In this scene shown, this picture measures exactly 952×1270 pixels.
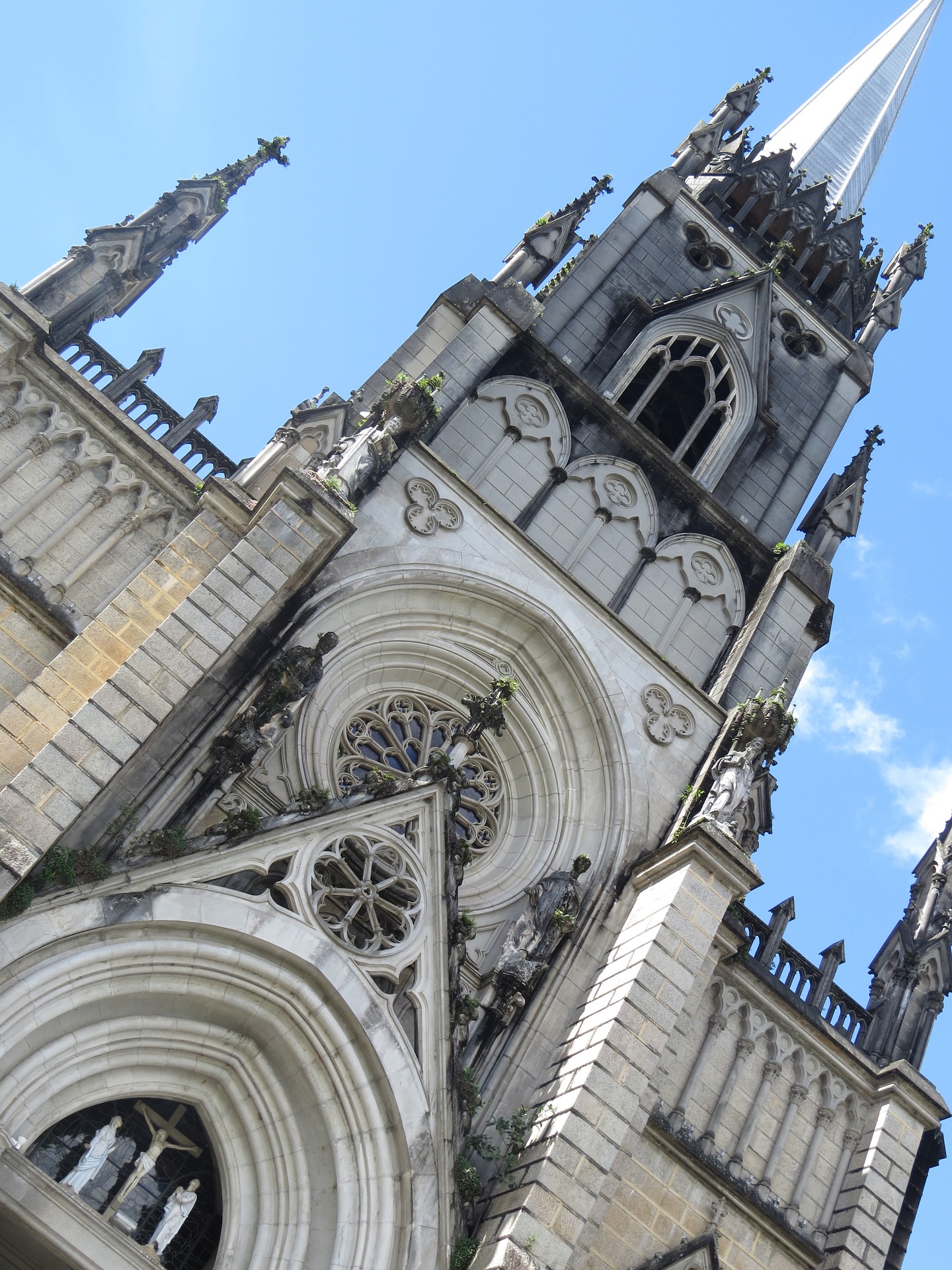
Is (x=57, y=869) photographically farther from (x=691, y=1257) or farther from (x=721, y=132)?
(x=721, y=132)

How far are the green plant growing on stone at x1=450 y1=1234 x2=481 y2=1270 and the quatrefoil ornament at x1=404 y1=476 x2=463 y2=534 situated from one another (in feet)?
27.5

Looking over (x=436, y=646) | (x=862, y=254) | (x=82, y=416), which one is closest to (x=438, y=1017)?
(x=436, y=646)

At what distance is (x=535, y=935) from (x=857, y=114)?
29.3 m

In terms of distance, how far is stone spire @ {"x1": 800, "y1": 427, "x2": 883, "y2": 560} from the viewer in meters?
22.0

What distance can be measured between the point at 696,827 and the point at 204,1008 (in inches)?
242

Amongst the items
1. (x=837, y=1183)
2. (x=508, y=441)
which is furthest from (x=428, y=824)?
(x=508, y=441)

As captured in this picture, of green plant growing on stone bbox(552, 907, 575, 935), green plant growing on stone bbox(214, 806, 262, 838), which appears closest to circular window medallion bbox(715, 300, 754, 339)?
green plant growing on stone bbox(552, 907, 575, 935)

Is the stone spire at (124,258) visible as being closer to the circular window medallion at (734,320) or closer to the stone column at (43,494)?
the stone column at (43,494)

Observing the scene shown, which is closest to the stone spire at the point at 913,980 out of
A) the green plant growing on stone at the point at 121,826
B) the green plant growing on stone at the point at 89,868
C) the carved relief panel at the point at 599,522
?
the carved relief panel at the point at 599,522

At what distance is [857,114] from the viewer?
36.2 meters

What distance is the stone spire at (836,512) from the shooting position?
864 inches

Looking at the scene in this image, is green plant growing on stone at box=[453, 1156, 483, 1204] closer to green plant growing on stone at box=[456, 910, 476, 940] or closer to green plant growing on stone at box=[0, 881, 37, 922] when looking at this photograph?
green plant growing on stone at box=[456, 910, 476, 940]

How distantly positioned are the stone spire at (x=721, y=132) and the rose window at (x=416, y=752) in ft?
44.6

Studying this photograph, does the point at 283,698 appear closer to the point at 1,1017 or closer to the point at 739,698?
the point at 1,1017
